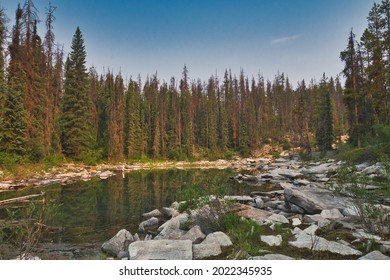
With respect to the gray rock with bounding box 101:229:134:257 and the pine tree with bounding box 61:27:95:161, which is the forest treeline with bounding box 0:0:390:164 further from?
the gray rock with bounding box 101:229:134:257

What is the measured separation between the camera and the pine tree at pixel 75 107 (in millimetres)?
29453

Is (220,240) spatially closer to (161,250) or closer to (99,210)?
(161,250)

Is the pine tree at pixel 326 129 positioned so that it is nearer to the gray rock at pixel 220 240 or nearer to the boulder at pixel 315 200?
the boulder at pixel 315 200

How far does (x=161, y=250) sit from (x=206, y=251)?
2.18 ft

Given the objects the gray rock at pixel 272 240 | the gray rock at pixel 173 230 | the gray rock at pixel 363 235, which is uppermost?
the gray rock at pixel 363 235

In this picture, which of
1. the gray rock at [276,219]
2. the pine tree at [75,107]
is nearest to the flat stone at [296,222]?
the gray rock at [276,219]

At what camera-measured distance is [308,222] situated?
20.7ft

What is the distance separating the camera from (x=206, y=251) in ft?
13.1

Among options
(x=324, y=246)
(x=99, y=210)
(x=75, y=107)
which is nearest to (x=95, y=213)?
(x=99, y=210)

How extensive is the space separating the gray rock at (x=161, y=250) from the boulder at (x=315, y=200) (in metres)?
4.70
